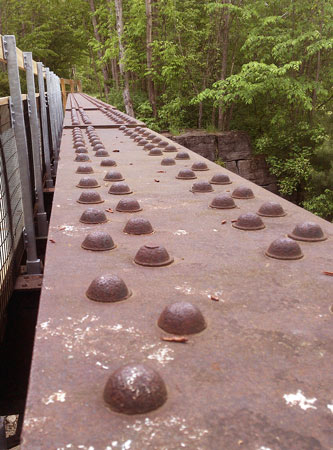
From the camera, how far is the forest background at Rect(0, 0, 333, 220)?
18.0 m

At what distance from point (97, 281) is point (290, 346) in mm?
585

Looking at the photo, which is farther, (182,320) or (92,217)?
(92,217)

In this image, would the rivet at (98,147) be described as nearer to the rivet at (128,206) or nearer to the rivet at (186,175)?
the rivet at (186,175)

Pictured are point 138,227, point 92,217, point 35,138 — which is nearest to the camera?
point 138,227

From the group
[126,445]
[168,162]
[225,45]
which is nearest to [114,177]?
[168,162]

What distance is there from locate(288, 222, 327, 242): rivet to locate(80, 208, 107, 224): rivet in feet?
2.90

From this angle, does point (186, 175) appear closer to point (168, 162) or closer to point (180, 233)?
point (168, 162)

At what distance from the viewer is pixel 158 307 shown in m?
1.37

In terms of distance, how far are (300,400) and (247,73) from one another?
59.2 ft

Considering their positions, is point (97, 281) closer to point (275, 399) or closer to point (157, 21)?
point (275, 399)

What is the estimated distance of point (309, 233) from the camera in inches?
76.8

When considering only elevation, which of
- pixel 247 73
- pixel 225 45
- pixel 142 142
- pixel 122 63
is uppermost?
pixel 225 45

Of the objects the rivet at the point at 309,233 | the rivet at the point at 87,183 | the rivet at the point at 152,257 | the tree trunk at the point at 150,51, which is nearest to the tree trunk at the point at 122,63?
the tree trunk at the point at 150,51

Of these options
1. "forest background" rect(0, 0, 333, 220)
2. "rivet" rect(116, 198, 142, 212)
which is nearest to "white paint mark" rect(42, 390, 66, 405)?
"rivet" rect(116, 198, 142, 212)
